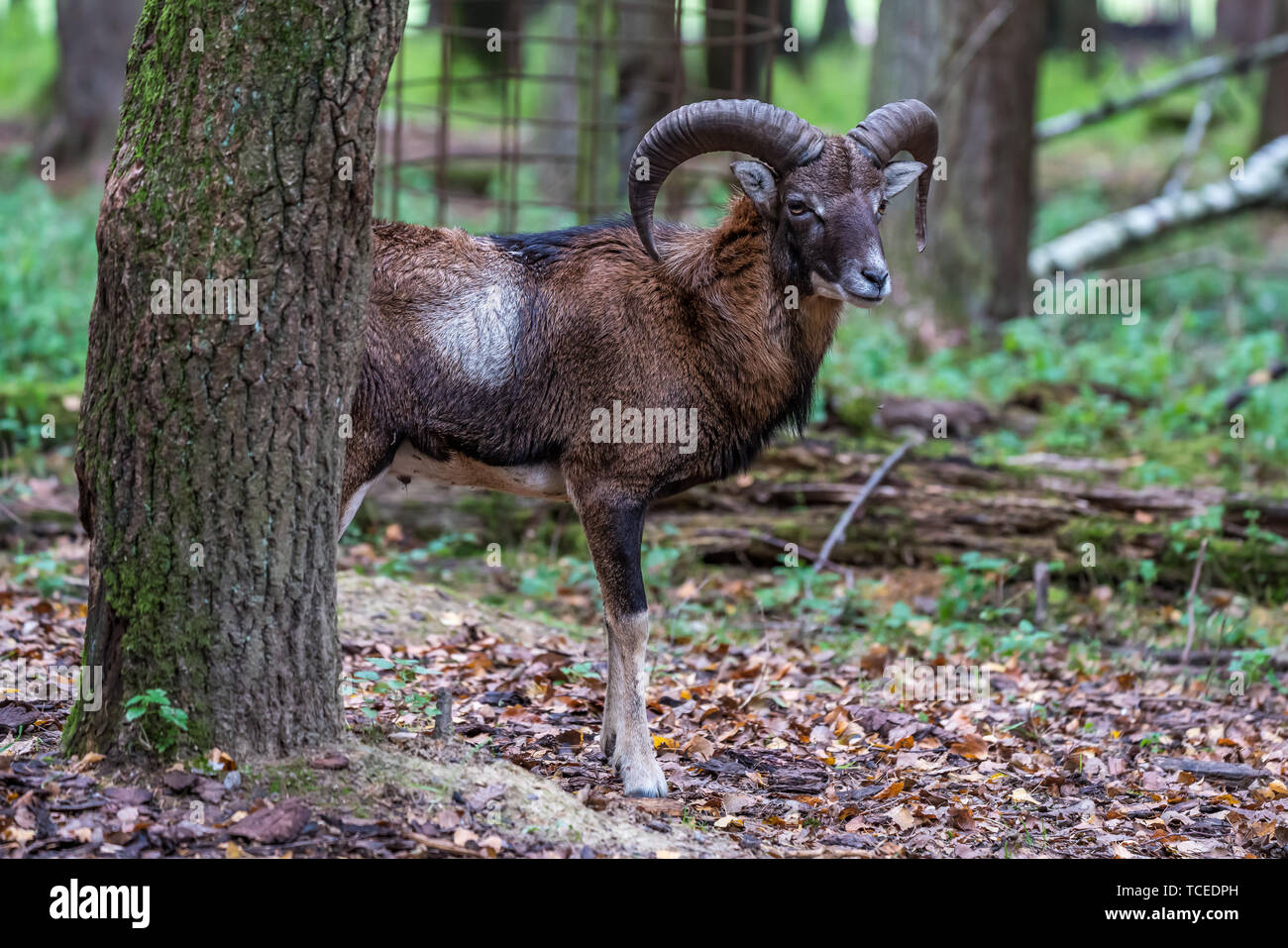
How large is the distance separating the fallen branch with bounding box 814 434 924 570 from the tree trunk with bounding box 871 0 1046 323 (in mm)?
5695

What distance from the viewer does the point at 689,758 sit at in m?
6.12

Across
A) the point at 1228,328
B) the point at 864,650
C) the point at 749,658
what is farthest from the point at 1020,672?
the point at 1228,328

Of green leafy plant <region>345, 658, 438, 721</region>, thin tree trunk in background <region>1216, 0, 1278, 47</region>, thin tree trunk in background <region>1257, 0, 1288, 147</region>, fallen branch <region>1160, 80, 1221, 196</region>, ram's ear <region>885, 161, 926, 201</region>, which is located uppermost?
thin tree trunk in background <region>1216, 0, 1278, 47</region>

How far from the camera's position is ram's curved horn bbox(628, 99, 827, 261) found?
605 centimetres

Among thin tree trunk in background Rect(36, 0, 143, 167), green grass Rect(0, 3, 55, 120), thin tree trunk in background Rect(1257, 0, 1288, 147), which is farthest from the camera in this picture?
green grass Rect(0, 3, 55, 120)

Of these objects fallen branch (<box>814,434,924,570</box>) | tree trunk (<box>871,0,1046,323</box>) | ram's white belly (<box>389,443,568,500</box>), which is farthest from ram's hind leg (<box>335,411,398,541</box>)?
tree trunk (<box>871,0,1046,323</box>)

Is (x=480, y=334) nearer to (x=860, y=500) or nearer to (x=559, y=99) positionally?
(x=860, y=500)

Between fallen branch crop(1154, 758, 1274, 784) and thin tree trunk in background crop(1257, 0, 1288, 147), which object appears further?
thin tree trunk in background crop(1257, 0, 1288, 147)

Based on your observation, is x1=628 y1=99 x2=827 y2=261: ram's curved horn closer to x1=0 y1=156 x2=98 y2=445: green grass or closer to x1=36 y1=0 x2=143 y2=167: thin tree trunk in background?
x1=0 y1=156 x2=98 y2=445: green grass

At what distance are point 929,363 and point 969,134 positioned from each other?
3001mm

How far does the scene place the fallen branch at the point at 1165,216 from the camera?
1698 centimetres
